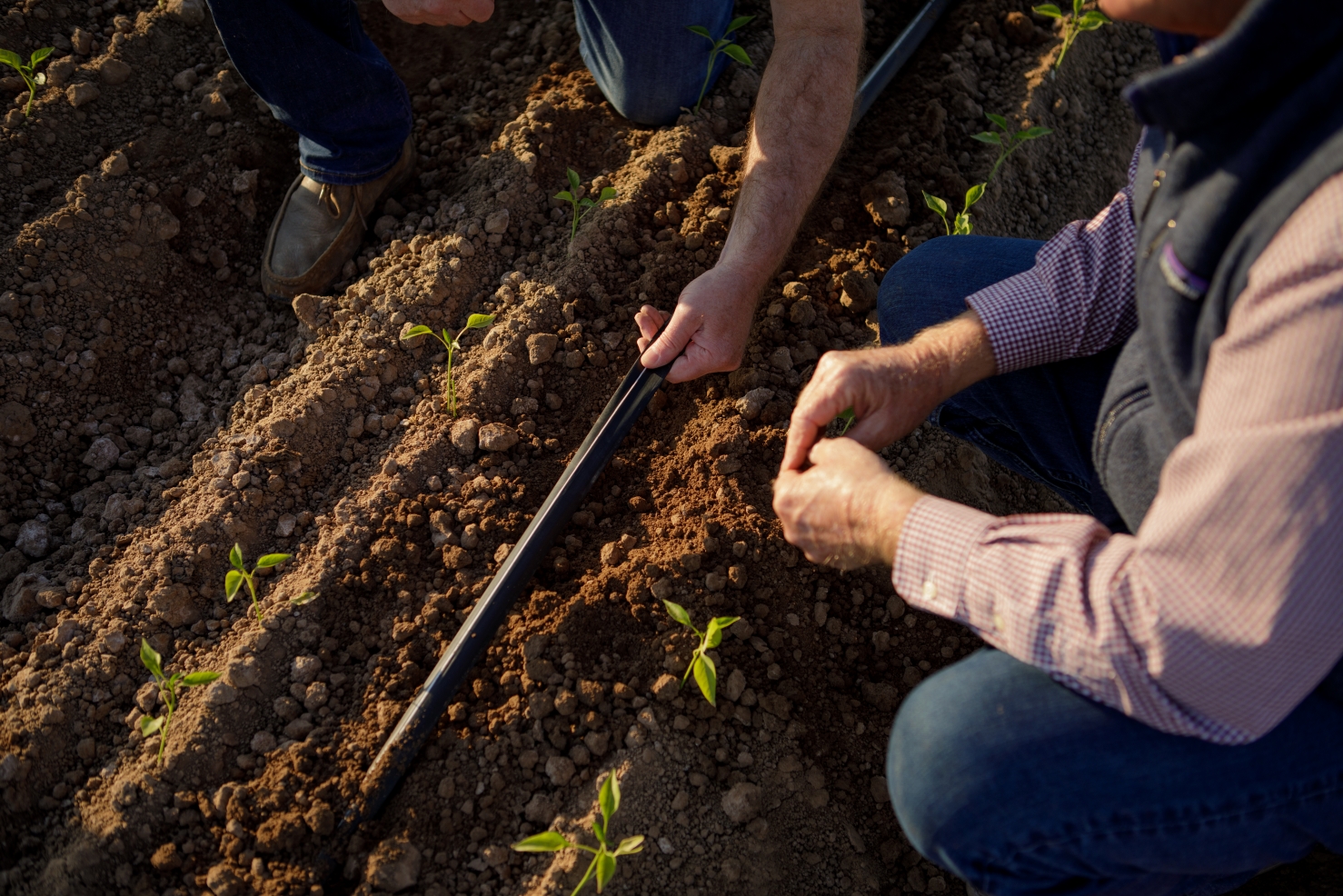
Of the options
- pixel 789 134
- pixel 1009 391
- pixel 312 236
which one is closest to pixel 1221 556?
pixel 1009 391

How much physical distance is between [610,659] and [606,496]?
38cm

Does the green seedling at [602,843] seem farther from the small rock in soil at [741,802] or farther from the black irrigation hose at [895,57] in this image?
the black irrigation hose at [895,57]

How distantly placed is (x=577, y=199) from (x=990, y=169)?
117 cm

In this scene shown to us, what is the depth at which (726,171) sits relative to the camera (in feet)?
7.72

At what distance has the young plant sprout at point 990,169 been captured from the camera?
6.89 feet

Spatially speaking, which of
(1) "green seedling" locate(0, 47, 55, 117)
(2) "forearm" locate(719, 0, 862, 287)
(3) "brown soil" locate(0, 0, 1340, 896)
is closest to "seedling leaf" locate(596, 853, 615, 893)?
(3) "brown soil" locate(0, 0, 1340, 896)

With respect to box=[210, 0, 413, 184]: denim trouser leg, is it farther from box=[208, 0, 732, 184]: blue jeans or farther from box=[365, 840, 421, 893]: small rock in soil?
box=[365, 840, 421, 893]: small rock in soil

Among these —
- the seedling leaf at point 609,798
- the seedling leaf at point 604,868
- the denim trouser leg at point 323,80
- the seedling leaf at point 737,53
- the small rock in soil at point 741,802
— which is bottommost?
the small rock in soil at point 741,802

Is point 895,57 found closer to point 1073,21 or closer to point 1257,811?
point 1073,21

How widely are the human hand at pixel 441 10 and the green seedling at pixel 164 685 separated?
1.36 metres

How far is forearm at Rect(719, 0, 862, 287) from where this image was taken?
6.42 feet

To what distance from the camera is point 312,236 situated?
2293 mm

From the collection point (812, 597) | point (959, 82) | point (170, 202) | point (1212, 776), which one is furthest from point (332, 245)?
point (1212, 776)

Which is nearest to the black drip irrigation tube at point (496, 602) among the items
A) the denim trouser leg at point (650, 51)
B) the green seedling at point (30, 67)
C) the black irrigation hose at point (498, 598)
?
the black irrigation hose at point (498, 598)
